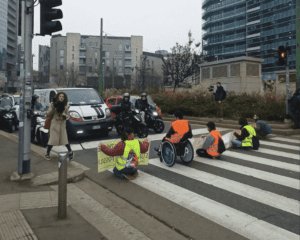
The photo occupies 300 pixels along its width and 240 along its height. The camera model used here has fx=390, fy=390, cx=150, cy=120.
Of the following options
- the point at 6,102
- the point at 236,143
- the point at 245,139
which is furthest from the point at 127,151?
the point at 6,102

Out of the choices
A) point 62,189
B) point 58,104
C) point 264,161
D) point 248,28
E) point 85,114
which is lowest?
point 264,161

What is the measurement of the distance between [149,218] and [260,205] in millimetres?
1954

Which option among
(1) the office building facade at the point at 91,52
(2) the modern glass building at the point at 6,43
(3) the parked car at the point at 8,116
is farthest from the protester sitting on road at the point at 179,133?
(1) the office building facade at the point at 91,52

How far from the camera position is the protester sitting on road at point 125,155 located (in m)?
7.72

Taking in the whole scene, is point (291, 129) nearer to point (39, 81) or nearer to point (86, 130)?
point (86, 130)

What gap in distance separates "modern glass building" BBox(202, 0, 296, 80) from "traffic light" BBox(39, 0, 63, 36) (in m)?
86.8

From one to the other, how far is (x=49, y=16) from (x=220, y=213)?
15.7ft

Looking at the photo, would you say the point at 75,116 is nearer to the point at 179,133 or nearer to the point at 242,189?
the point at 179,133

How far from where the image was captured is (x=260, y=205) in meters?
6.33

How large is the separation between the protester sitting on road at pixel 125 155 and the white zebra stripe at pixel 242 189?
1.11 m

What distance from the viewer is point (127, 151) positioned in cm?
770

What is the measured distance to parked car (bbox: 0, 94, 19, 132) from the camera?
1541cm

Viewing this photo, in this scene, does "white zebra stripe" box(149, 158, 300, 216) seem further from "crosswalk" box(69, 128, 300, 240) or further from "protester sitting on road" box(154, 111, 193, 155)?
"protester sitting on road" box(154, 111, 193, 155)

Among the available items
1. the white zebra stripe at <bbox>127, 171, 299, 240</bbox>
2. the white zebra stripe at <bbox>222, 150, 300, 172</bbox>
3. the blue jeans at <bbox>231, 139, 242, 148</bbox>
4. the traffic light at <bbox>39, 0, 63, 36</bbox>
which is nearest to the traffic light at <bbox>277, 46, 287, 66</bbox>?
the blue jeans at <bbox>231, 139, 242, 148</bbox>
